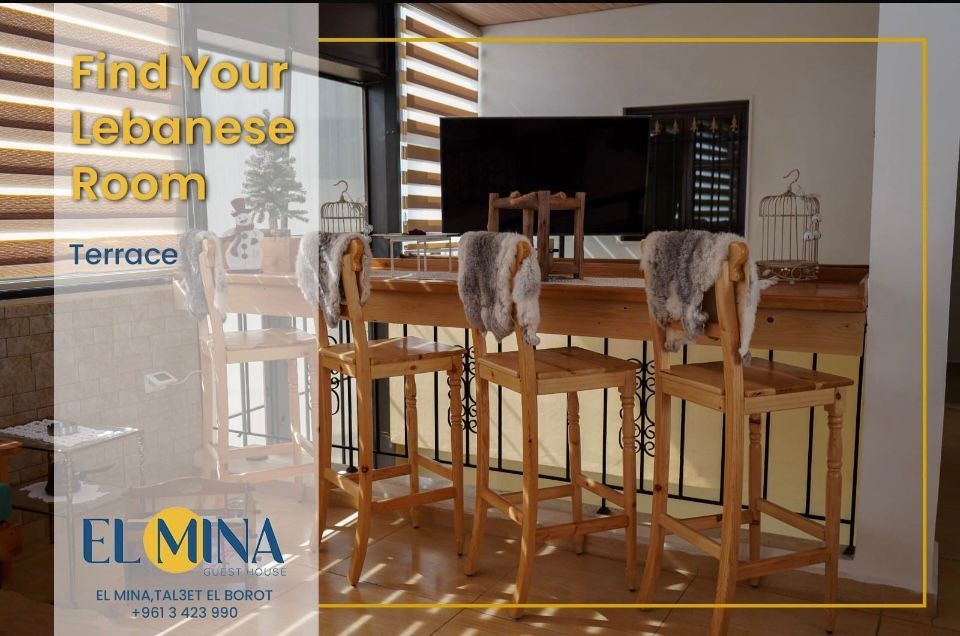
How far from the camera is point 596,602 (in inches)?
104

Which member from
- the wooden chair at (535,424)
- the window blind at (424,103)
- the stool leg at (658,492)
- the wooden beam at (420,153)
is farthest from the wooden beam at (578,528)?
the wooden beam at (420,153)

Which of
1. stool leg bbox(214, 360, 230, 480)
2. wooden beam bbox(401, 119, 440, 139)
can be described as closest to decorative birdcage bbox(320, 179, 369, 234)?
wooden beam bbox(401, 119, 440, 139)

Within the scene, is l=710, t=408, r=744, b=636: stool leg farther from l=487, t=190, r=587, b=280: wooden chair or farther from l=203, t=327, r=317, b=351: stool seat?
l=203, t=327, r=317, b=351: stool seat

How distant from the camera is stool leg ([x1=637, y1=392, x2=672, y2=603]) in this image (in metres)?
2.48

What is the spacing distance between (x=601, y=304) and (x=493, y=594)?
1.03m

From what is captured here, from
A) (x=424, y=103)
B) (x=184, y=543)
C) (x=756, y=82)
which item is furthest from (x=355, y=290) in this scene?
(x=756, y=82)

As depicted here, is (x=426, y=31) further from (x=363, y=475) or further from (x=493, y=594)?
(x=493, y=594)

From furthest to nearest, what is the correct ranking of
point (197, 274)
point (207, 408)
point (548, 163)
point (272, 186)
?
point (548, 163)
point (272, 186)
point (207, 408)
point (197, 274)

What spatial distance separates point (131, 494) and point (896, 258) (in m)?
2.68

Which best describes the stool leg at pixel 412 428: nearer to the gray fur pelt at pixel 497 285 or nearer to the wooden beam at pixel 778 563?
the gray fur pelt at pixel 497 285

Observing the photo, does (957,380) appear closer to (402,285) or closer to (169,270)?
(402,285)

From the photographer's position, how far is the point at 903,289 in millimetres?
2553

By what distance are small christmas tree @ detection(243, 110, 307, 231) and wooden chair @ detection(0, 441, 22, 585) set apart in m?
1.74

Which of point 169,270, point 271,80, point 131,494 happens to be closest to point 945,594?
point 131,494
